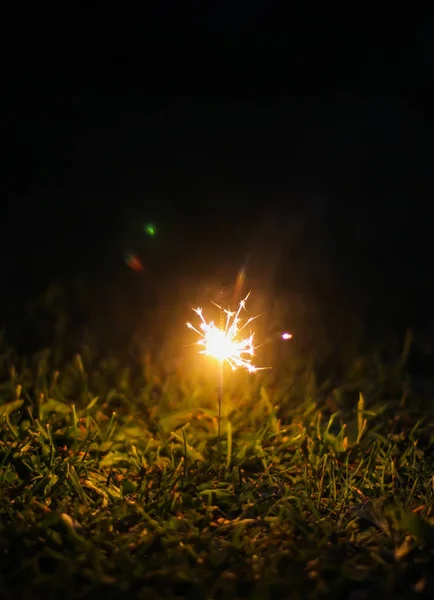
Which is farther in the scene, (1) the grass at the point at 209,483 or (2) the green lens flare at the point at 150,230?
(2) the green lens flare at the point at 150,230

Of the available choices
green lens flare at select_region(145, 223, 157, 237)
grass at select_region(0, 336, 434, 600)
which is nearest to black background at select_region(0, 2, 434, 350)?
green lens flare at select_region(145, 223, 157, 237)

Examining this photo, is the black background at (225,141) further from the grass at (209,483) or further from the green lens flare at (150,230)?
the grass at (209,483)

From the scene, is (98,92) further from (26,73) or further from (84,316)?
(84,316)

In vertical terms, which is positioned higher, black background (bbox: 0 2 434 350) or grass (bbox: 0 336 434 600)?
black background (bbox: 0 2 434 350)

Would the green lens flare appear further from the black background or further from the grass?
the grass

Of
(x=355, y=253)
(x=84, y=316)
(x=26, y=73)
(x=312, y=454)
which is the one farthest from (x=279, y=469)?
(x=26, y=73)

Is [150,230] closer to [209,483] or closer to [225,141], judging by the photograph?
[225,141]

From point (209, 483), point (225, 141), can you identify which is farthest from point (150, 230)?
point (209, 483)

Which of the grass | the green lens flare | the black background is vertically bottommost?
the grass

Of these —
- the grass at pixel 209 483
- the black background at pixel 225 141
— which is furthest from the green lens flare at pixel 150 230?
the grass at pixel 209 483
